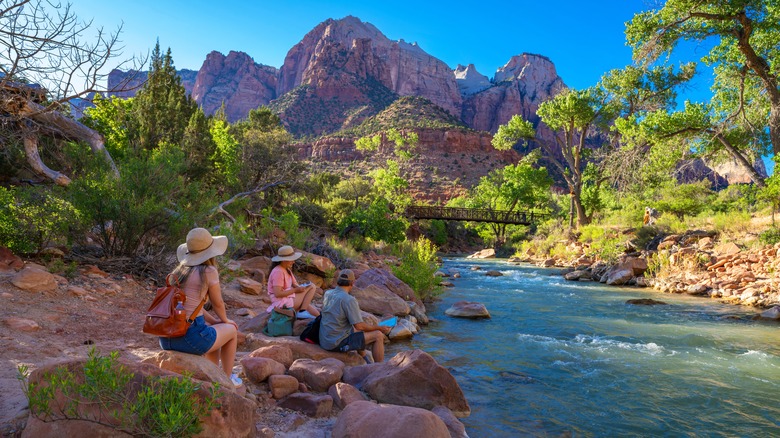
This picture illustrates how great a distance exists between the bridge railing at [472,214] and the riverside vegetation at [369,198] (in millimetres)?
6514

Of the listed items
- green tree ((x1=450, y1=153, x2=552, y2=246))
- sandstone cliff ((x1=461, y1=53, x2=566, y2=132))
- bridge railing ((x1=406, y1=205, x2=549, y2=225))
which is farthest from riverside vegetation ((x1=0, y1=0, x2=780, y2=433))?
sandstone cliff ((x1=461, y1=53, x2=566, y2=132))

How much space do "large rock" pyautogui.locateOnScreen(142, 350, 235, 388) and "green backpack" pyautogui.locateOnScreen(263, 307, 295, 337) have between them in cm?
226

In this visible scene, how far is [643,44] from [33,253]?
1454 cm

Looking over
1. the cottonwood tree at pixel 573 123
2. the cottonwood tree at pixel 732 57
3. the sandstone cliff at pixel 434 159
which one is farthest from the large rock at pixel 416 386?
the sandstone cliff at pixel 434 159

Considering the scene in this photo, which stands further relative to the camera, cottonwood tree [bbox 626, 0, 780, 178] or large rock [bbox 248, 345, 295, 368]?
cottonwood tree [bbox 626, 0, 780, 178]

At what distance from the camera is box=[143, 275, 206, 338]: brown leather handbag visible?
125 inches

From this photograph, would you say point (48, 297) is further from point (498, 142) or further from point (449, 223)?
point (449, 223)

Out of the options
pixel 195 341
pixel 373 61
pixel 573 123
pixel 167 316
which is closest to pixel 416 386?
pixel 195 341

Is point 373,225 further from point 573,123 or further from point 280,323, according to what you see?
point 280,323

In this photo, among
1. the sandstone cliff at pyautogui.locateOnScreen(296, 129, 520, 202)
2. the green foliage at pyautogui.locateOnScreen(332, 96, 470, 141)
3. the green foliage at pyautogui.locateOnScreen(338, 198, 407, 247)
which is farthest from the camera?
the green foliage at pyautogui.locateOnScreen(332, 96, 470, 141)

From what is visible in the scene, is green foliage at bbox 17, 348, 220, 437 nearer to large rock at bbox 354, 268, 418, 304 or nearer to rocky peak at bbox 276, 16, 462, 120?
large rock at bbox 354, 268, 418, 304

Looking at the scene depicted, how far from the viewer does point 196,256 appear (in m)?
3.50

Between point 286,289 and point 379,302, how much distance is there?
2759 millimetres

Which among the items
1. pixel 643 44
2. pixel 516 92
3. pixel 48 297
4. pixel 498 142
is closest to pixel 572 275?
pixel 643 44
